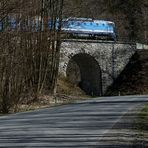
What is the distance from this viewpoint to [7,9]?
884 inches

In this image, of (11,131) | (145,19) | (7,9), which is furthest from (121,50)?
(11,131)

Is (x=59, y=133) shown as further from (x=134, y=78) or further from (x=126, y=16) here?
(x=126, y=16)

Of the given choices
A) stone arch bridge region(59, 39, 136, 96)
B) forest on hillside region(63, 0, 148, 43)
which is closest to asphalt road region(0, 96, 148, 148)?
stone arch bridge region(59, 39, 136, 96)

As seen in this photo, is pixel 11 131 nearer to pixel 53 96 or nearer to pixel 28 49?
pixel 28 49

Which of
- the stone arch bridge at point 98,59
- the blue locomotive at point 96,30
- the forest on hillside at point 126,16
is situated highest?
the forest on hillside at point 126,16

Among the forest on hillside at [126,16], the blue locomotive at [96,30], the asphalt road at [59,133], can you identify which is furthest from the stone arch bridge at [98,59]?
the asphalt road at [59,133]

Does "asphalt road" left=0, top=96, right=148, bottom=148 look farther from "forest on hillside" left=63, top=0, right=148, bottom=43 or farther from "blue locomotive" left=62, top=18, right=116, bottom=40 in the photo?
"forest on hillside" left=63, top=0, right=148, bottom=43

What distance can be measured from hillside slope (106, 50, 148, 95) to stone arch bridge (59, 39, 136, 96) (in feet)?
2.25

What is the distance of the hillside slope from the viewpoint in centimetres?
5711

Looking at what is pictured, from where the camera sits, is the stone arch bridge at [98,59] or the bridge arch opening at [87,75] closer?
the stone arch bridge at [98,59]

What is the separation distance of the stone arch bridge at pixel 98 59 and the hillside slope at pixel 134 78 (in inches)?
26.9

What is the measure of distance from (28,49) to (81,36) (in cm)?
2704

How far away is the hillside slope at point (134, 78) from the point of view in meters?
57.1

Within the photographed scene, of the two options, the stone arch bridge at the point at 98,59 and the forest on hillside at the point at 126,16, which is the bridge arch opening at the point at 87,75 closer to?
the stone arch bridge at the point at 98,59
